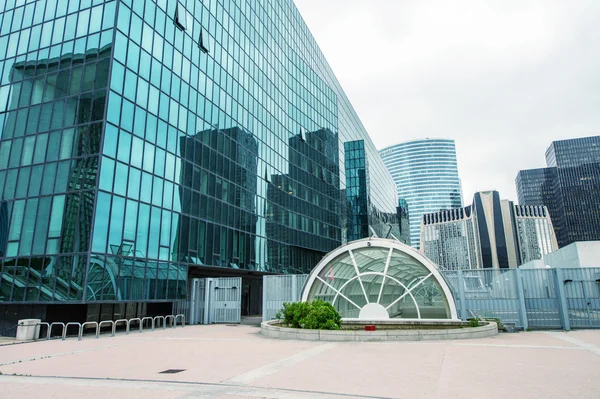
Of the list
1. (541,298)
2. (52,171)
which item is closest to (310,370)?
(541,298)

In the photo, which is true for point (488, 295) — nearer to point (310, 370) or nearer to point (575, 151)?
point (310, 370)

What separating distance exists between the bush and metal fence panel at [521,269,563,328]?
35.4ft

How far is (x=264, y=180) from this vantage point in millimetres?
38656

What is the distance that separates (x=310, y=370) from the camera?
9.97 metres

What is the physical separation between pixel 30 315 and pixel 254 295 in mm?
23673

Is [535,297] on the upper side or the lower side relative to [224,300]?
upper

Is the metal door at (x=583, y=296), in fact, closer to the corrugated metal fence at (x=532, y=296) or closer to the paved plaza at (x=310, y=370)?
the corrugated metal fence at (x=532, y=296)

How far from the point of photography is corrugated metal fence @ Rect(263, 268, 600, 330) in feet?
68.1

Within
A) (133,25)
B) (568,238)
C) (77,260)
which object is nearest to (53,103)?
(133,25)

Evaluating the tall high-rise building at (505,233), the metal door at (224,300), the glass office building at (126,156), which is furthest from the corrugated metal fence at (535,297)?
the tall high-rise building at (505,233)

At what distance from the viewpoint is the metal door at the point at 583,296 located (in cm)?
2058

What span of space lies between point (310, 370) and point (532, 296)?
16.6 metres

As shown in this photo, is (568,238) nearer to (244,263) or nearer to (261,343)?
(244,263)

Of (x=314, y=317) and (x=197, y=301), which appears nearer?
(x=314, y=317)
